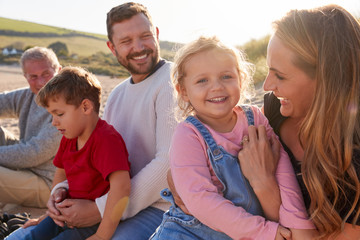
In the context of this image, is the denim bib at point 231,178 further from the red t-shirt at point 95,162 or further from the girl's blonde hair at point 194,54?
the red t-shirt at point 95,162

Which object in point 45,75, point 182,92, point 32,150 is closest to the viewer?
point 182,92

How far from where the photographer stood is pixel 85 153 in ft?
8.97

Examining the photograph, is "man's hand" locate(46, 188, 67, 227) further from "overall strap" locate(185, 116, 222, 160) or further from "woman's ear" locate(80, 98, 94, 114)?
"overall strap" locate(185, 116, 222, 160)

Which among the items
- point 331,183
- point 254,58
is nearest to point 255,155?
point 331,183

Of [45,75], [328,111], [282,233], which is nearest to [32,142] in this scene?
[45,75]

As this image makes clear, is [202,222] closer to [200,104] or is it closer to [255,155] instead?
[255,155]

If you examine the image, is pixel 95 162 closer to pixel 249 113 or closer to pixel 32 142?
pixel 249 113

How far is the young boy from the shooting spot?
261cm

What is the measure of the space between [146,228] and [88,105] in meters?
1.04

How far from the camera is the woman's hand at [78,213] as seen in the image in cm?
270

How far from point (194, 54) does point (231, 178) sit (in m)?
0.80

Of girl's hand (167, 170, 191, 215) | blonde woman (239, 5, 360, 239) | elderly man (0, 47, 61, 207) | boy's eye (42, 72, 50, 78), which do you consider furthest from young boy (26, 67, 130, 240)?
boy's eye (42, 72, 50, 78)

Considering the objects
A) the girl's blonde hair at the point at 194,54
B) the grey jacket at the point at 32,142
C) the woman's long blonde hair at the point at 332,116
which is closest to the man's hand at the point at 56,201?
the girl's blonde hair at the point at 194,54

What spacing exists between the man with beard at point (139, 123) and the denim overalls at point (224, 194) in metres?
0.63
